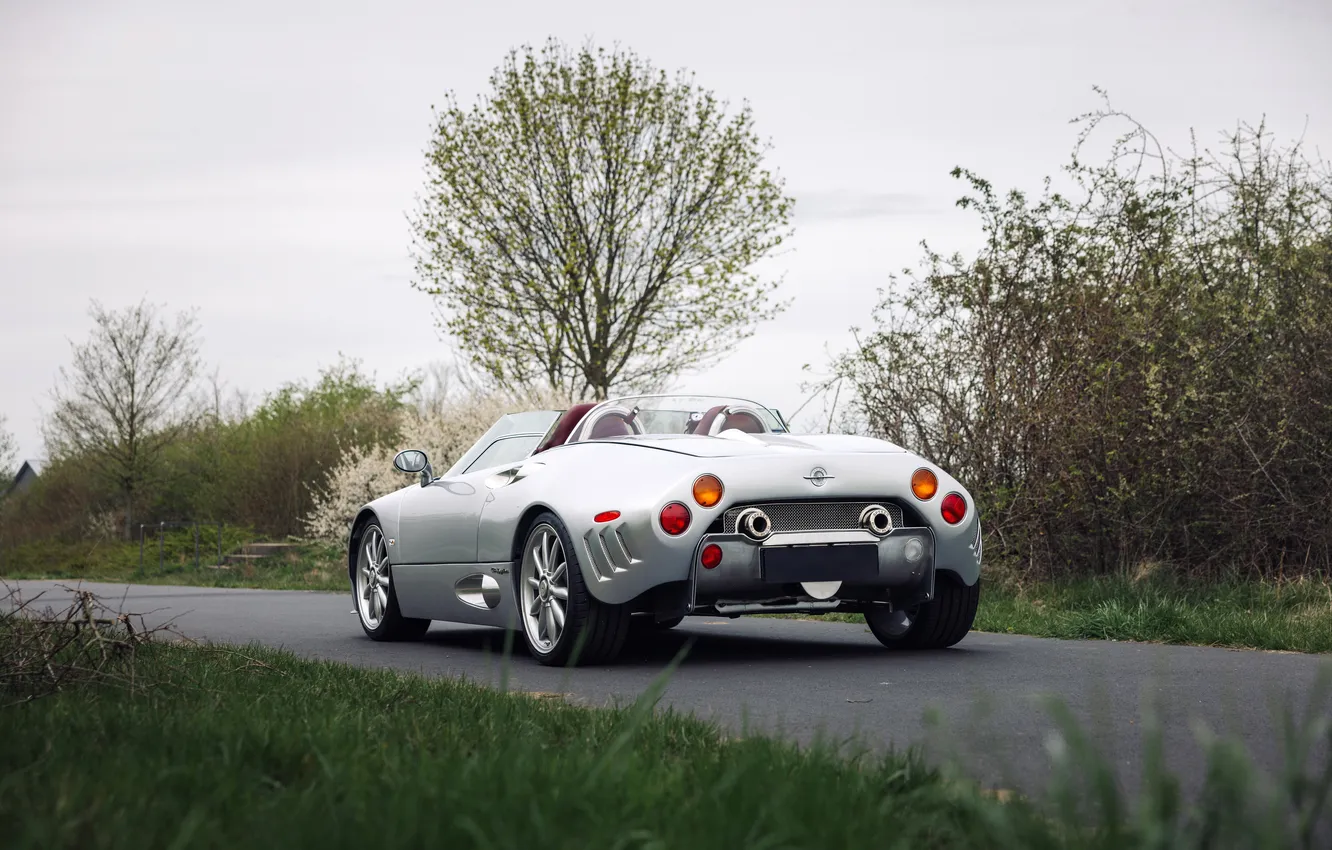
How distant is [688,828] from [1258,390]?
8277 mm

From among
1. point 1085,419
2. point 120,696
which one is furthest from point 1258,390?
point 120,696

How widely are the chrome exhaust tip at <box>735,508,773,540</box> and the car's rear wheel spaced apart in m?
0.72

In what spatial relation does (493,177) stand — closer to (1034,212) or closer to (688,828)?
(1034,212)

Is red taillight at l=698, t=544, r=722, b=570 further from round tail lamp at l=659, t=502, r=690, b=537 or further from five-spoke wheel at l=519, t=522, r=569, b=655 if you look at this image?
five-spoke wheel at l=519, t=522, r=569, b=655

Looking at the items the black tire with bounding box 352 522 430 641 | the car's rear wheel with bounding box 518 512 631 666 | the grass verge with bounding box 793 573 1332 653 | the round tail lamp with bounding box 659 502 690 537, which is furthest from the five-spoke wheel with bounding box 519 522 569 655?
the grass verge with bounding box 793 573 1332 653

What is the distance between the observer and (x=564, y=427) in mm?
8617

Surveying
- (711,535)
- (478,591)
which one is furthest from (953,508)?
(478,591)

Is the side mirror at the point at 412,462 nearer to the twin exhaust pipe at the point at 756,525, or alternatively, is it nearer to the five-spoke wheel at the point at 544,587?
the five-spoke wheel at the point at 544,587

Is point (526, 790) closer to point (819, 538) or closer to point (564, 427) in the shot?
point (819, 538)

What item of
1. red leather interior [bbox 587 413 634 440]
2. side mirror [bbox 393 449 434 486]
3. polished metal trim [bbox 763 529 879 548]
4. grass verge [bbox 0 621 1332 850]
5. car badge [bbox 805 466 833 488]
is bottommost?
grass verge [bbox 0 621 1332 850]

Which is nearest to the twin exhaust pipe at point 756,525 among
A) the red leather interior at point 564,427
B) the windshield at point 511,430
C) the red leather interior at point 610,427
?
the red leather interior at point 610,427

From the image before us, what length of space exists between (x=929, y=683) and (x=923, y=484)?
1.30 metres

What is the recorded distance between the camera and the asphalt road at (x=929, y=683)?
4332mm

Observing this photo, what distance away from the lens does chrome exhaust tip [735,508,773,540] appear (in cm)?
700
